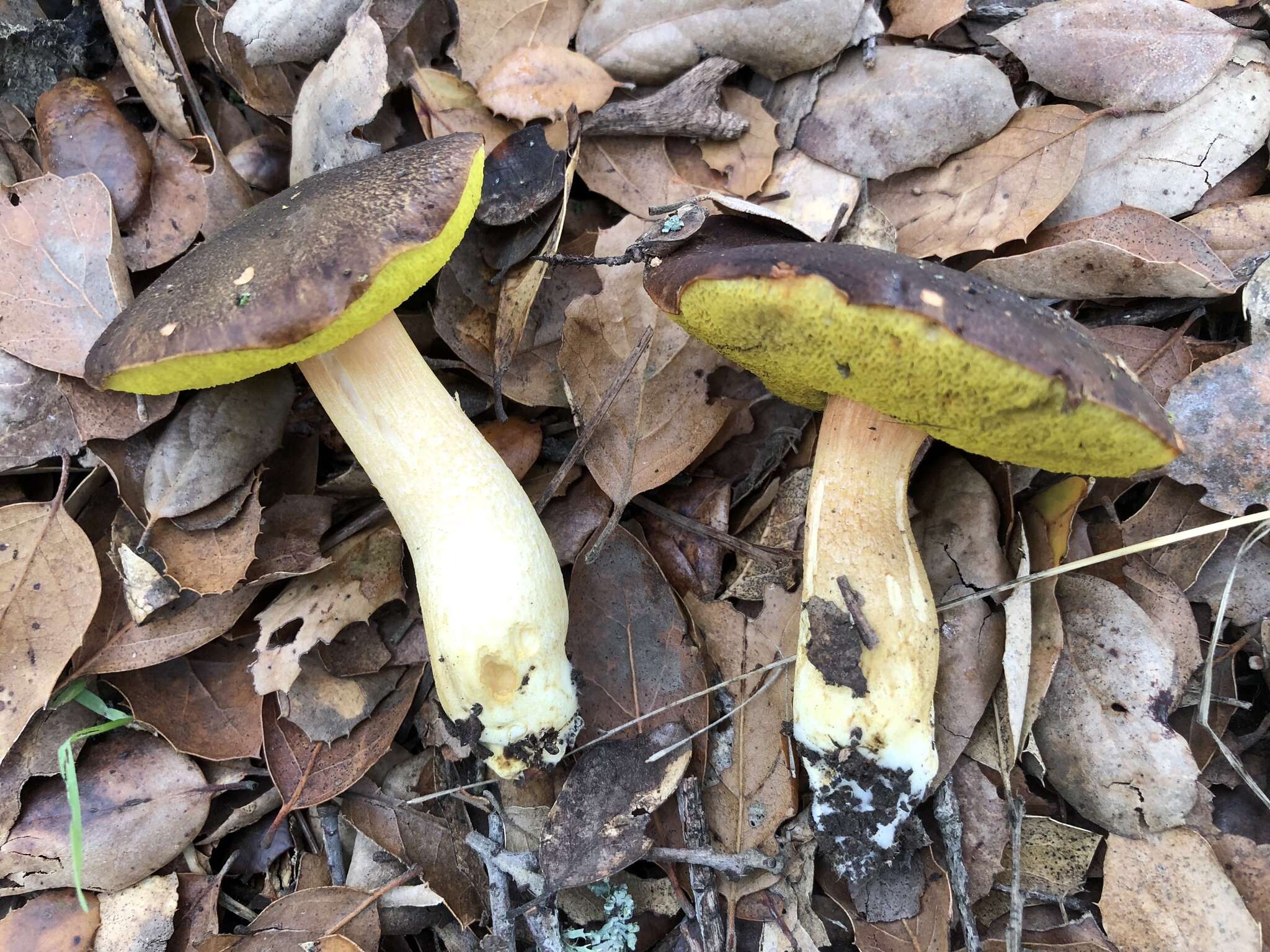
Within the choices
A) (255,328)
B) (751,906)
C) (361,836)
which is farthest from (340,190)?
(751,906)

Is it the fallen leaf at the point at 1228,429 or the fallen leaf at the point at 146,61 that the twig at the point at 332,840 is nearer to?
the fallen leaf at the point at 146,61

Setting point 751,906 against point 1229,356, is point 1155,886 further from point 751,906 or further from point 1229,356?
point 1229,356

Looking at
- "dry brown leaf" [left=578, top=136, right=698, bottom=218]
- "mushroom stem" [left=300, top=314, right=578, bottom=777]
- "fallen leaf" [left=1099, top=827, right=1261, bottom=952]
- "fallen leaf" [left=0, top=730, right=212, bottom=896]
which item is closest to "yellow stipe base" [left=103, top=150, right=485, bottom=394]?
"mushroom stem" [left=300, top=314, right=578, bottom=777]

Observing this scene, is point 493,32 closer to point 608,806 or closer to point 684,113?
point 684,113

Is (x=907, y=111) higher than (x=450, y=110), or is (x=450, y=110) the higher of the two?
(x=450, y=110)

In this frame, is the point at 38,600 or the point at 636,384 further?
the point at 636,384

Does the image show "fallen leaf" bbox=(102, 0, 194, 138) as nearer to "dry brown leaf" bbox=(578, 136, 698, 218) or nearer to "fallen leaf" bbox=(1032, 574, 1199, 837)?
"dry brown leaf" bbox=(578, 136, 698, 218)

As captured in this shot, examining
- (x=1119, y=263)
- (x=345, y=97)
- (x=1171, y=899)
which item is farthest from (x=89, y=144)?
(x=1171, y=899)
